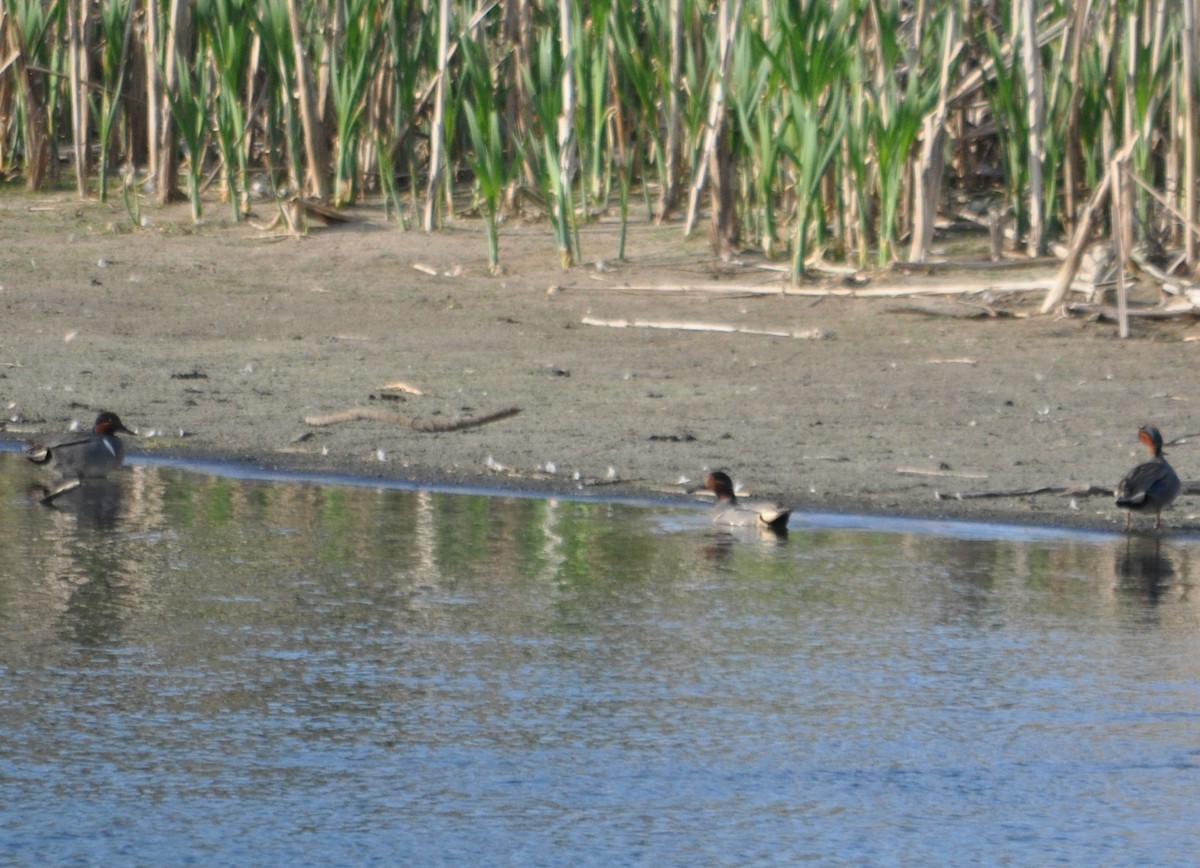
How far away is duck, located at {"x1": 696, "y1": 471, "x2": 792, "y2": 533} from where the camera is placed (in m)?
6.24

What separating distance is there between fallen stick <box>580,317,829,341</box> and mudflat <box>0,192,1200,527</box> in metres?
0.02

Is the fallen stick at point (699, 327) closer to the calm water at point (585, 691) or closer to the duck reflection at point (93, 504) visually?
the calm water at point (585, 691)

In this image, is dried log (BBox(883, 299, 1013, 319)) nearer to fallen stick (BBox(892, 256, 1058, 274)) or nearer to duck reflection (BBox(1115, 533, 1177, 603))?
fallen stick (BBox(892, 256, 1058, 274))

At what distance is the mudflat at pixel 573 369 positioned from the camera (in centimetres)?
747

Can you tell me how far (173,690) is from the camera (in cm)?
424

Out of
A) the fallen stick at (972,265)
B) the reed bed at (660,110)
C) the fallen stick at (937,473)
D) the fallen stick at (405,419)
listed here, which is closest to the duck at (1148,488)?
the fallen stick at (937,473)

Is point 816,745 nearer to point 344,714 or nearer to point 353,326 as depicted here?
point 344,714

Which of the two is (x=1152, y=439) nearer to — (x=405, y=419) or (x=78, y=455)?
(x=405, y=419)

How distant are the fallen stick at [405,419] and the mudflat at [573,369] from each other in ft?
0.07

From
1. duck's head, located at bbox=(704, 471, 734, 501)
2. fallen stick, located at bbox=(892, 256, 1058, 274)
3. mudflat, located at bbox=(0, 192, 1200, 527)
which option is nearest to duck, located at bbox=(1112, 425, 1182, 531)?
mudflat, located at bbox=(0, 192, 1200, 527)

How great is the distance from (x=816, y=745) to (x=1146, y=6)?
8981 millimetres

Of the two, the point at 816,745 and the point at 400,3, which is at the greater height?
the point at 400,3

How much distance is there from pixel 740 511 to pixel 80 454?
2.34 meters

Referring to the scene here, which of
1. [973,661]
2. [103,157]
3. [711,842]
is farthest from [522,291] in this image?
[711,842]
